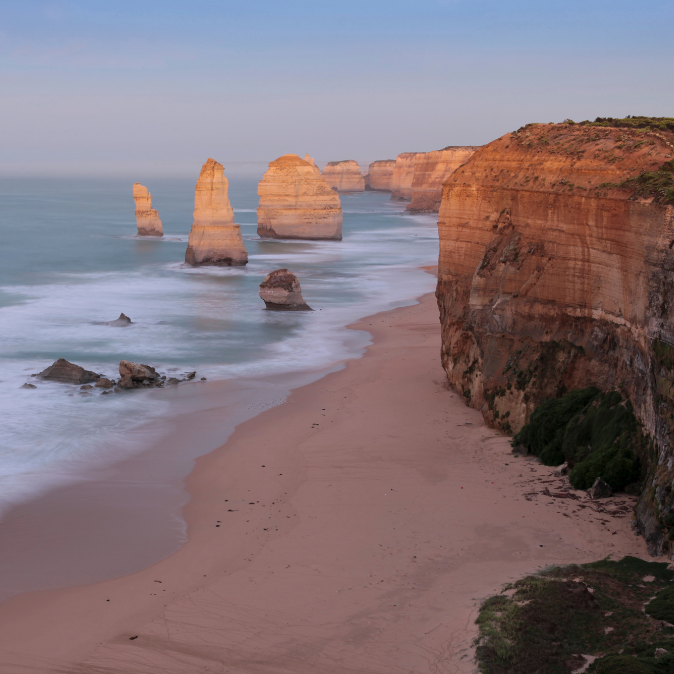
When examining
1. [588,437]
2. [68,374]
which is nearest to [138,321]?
[68,374]

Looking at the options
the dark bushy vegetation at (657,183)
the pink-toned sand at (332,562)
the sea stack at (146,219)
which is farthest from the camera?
the sea stack at (146,219)

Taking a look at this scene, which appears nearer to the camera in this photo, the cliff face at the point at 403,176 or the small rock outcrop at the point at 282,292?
the small rock outcrop at the point at 282,292

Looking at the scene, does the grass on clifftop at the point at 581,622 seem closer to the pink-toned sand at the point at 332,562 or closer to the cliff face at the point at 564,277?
the pink-toned sand at the point at 332,562

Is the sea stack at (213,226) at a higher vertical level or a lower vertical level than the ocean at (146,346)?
higher

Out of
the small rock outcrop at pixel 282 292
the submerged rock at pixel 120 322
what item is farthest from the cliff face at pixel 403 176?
the submerged rock at pixel 120 322

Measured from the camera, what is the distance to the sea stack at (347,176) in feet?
630

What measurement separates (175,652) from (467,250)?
13.6 meters

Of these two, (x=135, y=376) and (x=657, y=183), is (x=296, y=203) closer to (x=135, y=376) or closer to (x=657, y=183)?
(x=135, y=376)

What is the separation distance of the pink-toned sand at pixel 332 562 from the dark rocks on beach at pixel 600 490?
233 millimetres

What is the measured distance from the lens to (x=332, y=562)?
11.7 metres

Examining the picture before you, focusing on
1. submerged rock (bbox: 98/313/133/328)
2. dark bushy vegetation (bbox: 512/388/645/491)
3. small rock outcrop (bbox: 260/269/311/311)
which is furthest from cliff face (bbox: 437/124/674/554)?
submerged rock (bbox: 98/313/133/328)

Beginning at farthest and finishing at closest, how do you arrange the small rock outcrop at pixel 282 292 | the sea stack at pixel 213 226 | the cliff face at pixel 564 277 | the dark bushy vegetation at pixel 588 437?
the sea stack at pixel 213 226, the small rock outcrop at pixel 282 292, the dark bushy vegetation at pixel 588 437, the cliff face at pixel 564 277

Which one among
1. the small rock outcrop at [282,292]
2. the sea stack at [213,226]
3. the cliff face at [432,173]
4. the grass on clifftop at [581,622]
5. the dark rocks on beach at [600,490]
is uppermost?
the cliff face at [432,173]

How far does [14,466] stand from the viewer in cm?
1777
